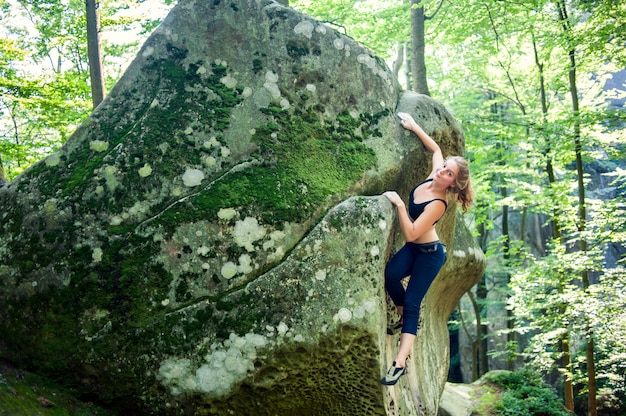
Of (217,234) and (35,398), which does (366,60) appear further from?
(35,398)

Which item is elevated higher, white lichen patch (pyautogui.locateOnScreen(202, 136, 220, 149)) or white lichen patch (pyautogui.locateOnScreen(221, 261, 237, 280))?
white lichen patch (pyautogui.locateOnScreen(202, 136, 220, 149))

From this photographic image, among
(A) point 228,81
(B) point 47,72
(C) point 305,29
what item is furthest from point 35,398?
(B) point 47,72

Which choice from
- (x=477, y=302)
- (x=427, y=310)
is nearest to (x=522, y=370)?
(x=477, y=302)

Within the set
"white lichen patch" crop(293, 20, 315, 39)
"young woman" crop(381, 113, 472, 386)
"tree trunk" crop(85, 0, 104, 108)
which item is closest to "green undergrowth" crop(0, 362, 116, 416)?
"young woman" crop(381, 113, 472, 386)

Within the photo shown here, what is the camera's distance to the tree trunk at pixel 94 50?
25.6 ft

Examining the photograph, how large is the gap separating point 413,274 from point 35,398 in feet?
11.6

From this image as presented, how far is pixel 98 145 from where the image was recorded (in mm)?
4562

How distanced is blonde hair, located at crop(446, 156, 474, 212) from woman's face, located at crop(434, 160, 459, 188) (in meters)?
0.03

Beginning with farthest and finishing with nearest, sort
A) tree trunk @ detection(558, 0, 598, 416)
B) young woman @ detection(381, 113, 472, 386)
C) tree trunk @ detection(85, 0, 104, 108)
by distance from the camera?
tree trunk @ detection(558, 0, 598, 416), tree trunk @ detection(85, 0, 104, 108), young woman @ detection(381, 113, 472, 386)

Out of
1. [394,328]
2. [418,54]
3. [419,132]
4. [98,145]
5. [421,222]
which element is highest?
[418,54]

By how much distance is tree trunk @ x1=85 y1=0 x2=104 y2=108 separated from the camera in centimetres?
781

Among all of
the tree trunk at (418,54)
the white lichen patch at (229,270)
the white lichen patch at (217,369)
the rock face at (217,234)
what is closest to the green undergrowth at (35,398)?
the rock face at (217,234)

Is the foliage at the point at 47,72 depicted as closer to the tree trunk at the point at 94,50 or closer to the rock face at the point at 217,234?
the tree trunk at the point at 94,50

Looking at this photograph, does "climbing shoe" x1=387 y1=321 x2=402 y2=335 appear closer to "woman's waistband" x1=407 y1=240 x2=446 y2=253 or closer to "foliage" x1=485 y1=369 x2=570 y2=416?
"woman's waistband" x1=407 y1=240 x2=446 y2=253
